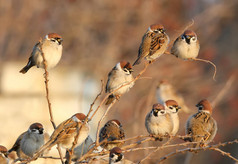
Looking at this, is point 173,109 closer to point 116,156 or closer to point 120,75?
point 120,75

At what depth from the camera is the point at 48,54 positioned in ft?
17.1

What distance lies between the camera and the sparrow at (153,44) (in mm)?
5285

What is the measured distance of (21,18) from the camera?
50.8 ft

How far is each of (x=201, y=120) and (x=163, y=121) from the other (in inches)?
13.2

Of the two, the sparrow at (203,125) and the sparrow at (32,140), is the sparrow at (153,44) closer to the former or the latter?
the sparrow at (203,125)

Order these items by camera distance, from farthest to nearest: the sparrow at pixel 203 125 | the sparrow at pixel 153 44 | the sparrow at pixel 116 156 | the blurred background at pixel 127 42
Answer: the blurred background at pixel 127 42 → the sparrow at pixel 153 44 → the sparrow at pixel 203 125 → the sparrow at pixel 116 156

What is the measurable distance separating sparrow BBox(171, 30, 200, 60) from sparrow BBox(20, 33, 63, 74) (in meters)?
1.05

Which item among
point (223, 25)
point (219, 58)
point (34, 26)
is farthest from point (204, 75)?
point (34, 26)

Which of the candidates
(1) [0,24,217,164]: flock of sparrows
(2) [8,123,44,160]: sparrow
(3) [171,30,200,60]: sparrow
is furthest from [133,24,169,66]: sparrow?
(2) [8,123,44,160]: sparrow

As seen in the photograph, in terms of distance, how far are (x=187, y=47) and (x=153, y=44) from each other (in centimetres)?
33

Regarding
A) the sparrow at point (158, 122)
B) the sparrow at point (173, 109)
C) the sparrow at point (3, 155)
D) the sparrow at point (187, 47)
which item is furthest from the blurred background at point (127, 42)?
the sparrow at point (3, 155)

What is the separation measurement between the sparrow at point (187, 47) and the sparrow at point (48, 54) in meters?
1.05

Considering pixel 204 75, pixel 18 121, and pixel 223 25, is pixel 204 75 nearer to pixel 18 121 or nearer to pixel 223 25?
pixel 223 25

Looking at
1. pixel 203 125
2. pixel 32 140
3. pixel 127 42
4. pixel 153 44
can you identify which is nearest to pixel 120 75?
pixel 153 44
